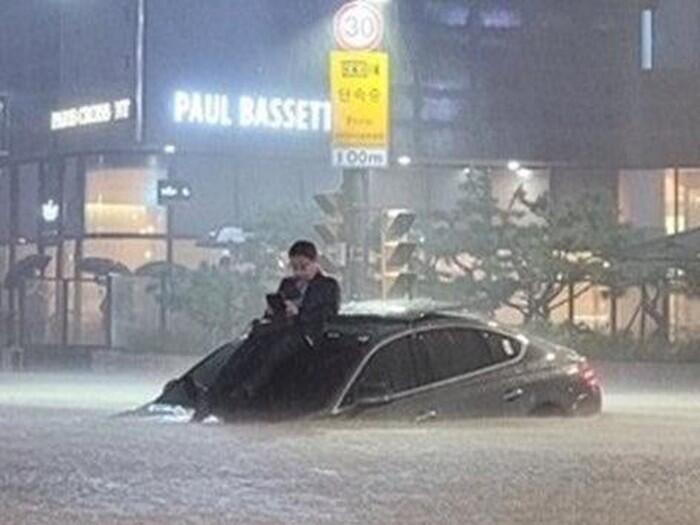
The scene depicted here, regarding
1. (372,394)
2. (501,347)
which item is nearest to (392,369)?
(372,394)

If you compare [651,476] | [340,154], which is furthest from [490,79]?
[651,476]

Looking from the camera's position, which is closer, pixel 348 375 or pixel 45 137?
pixel 348 375

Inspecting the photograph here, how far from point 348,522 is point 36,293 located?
1581 inches

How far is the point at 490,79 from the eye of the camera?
49.6 meters

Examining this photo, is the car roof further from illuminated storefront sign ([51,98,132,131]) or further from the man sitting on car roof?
illuminated storefront sign ([51,98,132,131])

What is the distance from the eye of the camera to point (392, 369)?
15711mm

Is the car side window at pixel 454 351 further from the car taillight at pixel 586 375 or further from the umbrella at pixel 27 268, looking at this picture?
the umbrella at pixel 27 268

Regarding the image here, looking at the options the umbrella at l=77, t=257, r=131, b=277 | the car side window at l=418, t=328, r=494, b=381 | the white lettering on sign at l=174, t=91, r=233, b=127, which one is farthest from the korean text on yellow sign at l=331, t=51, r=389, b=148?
the white lettering on sign at l=174, t=91, r=233, b=127

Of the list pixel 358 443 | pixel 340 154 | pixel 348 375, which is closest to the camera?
A: pixel 358 443

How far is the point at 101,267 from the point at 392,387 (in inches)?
1209

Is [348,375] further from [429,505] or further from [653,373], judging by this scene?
[653,373]

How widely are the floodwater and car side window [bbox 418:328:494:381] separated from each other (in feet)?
1.74

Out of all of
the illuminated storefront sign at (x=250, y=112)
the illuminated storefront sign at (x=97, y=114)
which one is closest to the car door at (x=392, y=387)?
the illuminated storefront sign at (x=250, y=112)

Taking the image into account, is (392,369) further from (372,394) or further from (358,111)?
(358,111)
